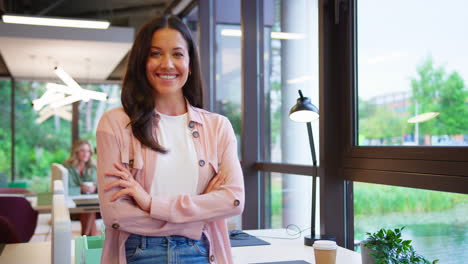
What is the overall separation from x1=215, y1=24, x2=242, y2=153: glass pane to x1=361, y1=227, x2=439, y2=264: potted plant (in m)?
3.37

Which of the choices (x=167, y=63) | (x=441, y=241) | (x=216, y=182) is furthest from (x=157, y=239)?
(x=441, y=241)

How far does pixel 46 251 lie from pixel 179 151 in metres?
1.61

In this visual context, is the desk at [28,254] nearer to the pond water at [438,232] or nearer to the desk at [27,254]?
the desk at [27,254]

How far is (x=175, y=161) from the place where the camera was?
1571 mm

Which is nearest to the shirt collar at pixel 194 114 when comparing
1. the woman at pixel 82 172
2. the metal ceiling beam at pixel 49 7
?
the woman at pixel 82 172

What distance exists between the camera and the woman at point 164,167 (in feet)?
4.96

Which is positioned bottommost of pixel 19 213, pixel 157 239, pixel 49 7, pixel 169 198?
pixel 19 213

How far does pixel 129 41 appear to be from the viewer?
873 cm

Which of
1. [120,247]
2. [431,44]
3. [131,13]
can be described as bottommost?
[120,247]

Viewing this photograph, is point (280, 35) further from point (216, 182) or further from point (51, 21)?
point (51, 21)

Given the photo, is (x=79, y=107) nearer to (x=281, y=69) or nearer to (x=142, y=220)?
(x=281, y=69)

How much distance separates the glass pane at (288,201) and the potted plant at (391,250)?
1.66 meters

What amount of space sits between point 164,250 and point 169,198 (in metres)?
0.14

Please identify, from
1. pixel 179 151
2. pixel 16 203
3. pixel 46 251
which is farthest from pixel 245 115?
pixel 179 151
